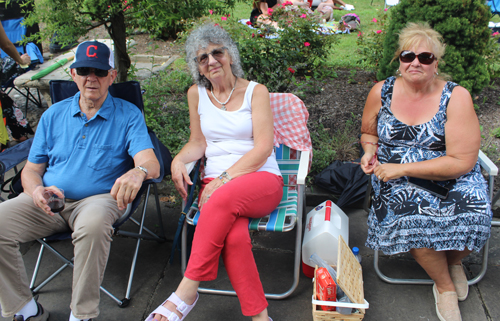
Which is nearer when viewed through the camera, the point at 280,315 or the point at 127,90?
the point at 280,315

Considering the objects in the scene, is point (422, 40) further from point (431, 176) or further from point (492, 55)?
point (492, 55)

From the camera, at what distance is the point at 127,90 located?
2.88 metres

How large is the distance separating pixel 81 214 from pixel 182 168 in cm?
67

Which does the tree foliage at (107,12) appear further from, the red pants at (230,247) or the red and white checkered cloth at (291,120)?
the red pants at (230,247)

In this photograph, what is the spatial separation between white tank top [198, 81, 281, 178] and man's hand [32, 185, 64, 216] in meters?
0.96

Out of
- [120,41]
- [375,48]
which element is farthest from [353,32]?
[120,41]

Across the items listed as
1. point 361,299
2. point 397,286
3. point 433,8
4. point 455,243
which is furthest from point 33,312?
point 433,8

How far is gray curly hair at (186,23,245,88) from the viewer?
259 cm

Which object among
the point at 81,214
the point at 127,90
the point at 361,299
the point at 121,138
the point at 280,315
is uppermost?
the point at 127,90

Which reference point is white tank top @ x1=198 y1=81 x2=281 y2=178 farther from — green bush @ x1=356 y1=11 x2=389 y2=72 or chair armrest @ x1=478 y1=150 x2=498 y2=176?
green bush @ x1=356 y1=11 x2=389 y2=72

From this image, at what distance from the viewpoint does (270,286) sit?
2707 mm

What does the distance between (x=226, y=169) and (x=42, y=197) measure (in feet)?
3.75

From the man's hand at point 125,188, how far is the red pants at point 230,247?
1.44ft

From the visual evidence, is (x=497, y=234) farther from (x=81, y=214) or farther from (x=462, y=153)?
(x=81, y=214)
